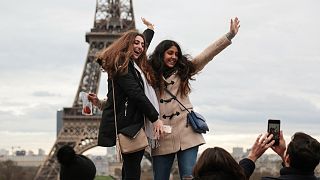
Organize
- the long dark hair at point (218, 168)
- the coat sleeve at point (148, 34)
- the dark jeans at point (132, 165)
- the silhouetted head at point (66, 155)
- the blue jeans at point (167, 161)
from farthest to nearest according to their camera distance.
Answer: the coat sleeve at point (148, 34), the blue jeans at point (167, 161), the dark jeans at point (132, 165), the silhouetted head at point (66, 155), the long dark hair at point (218, 168)

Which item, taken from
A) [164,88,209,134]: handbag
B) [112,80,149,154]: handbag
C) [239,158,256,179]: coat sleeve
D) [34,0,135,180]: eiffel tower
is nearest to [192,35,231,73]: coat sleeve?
[164,88,209,134]: handbag

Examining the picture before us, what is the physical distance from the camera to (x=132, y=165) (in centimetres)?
572

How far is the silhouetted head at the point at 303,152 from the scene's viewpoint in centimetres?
405

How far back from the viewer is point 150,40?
21.2 ft

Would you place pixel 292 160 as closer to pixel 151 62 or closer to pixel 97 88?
pixel 151 62

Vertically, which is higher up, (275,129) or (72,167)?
(275,129)

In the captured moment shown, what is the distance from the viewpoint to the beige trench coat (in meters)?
6.07

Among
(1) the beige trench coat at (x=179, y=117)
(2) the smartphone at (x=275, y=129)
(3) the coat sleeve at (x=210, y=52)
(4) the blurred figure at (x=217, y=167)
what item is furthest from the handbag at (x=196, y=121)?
(4) the blurred figure at (x=217, y=167)

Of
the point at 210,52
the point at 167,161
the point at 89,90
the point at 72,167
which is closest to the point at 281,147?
the point at 72,167

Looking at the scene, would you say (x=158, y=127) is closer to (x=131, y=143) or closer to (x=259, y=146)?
(x=131, y=143)

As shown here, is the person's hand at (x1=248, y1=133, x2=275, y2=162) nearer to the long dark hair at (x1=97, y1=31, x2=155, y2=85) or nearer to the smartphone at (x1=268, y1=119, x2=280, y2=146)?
the smartphone at (x1=268, y1=119, x2=280, y2=146)

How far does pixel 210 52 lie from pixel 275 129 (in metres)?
1.88

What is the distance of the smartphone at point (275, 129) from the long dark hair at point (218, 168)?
30.2 inches

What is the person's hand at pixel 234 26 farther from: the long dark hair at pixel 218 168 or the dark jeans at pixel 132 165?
the long dark hair at pixel 218 168
